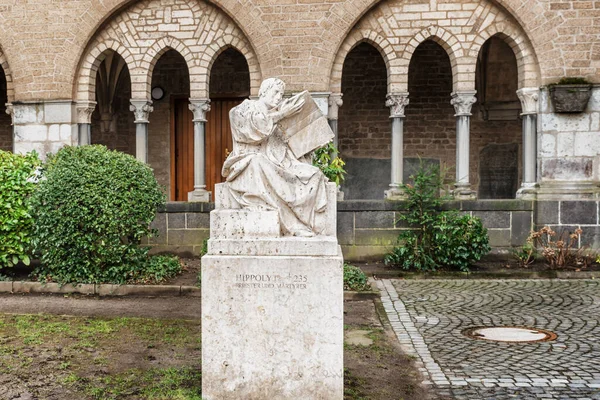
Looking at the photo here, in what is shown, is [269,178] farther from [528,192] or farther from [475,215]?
[528,192]

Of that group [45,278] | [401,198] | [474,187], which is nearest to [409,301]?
[401,198]

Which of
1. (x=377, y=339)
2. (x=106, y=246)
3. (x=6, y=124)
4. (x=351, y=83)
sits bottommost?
(x=377, y=339)

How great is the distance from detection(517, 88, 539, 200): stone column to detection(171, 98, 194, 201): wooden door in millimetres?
6721

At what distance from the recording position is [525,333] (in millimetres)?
6137


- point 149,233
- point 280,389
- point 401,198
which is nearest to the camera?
point 280,389

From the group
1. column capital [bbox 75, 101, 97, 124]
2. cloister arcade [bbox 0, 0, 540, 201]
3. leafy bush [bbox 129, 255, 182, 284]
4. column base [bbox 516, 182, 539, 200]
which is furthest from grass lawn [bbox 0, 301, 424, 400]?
cloister arcade [bbox 0, 0, 540, 201]

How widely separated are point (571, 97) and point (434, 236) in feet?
9.68

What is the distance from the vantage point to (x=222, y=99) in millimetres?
13734

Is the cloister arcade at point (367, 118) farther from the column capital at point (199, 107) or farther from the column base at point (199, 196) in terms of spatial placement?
the column base at point (199, 196)

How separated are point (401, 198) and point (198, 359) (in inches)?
228

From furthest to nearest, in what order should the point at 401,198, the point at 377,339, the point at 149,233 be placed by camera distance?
1. the point at 401,198
2. the point at 149,233
3. the point at 377,339

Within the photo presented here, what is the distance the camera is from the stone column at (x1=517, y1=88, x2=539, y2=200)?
10.2 meters

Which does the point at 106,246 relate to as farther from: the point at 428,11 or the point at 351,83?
the point at 351,83

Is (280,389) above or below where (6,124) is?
below
